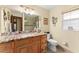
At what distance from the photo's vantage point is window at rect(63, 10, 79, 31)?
1.39 meters

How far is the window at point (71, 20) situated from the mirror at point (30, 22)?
0.40 m

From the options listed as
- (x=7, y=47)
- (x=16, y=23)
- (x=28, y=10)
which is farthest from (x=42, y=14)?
(x=7, y=47)

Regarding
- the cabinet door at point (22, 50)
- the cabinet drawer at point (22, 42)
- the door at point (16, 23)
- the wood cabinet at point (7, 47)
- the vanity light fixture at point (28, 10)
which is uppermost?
the vanity light fixture at point (28, 10)

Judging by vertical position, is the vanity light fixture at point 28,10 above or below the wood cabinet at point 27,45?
above

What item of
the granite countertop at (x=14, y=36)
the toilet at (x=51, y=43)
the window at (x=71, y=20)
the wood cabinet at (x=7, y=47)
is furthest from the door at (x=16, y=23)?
the window at (x=71, y=20)

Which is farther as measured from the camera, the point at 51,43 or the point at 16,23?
the point at 51,43

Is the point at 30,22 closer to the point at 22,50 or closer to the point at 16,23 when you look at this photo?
the point at 16,23

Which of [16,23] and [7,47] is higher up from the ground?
[16,23]

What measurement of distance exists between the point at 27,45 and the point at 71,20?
0.71 meters

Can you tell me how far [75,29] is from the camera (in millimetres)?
1383

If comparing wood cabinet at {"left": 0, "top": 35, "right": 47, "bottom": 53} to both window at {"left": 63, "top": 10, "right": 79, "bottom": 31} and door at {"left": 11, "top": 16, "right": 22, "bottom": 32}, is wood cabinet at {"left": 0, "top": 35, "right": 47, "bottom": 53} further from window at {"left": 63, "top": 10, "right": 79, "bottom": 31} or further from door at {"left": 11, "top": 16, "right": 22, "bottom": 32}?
window at {"left": 63, "top": 10, "right": 79, "bottom": 31}

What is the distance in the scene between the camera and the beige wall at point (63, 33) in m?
1.39

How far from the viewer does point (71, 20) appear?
4.69ft

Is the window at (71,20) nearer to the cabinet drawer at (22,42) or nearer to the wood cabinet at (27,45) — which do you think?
the wood cabinet at (27,45)
